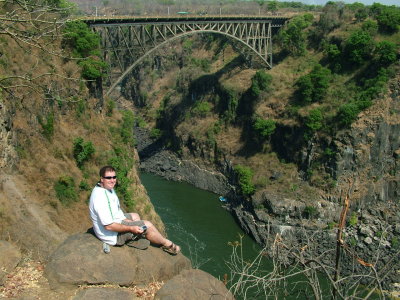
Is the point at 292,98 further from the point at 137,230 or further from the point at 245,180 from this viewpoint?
the point at 137,230

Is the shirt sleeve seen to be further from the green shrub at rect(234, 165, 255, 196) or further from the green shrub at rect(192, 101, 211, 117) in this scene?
the green shrub at rect(192, 101, 211, 117)

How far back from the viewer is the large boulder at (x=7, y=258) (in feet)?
23.9

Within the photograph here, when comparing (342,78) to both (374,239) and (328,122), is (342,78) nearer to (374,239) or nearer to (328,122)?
(328,122)

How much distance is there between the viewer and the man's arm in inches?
296

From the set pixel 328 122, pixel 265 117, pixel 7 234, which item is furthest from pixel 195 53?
pixel 7 234

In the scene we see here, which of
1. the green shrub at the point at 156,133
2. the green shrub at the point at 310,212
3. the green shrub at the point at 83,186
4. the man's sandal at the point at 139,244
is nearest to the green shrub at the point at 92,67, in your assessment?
the green shrub at the point at 83,186

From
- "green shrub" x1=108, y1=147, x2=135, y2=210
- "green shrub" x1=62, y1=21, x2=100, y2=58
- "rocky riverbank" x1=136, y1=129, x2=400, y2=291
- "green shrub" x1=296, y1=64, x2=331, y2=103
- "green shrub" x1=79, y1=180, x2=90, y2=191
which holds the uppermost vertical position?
"green shrub" x1=62, y1=21, x2=100, y2=58

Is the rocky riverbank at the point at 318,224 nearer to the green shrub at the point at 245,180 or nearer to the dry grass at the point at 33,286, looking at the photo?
the green shrub at the point at 245,180

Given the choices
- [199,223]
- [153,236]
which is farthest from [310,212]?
[153,236]

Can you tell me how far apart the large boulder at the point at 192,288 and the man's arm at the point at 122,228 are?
1103 millimetres

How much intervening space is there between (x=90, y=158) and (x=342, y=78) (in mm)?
23047

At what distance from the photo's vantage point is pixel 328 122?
105 feet

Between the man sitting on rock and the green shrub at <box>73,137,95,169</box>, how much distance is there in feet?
46.9

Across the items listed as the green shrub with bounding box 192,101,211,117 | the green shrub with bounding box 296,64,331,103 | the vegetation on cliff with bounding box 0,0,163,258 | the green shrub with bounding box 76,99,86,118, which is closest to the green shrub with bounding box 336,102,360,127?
the green shrub with bounding box 296,64,331,103
